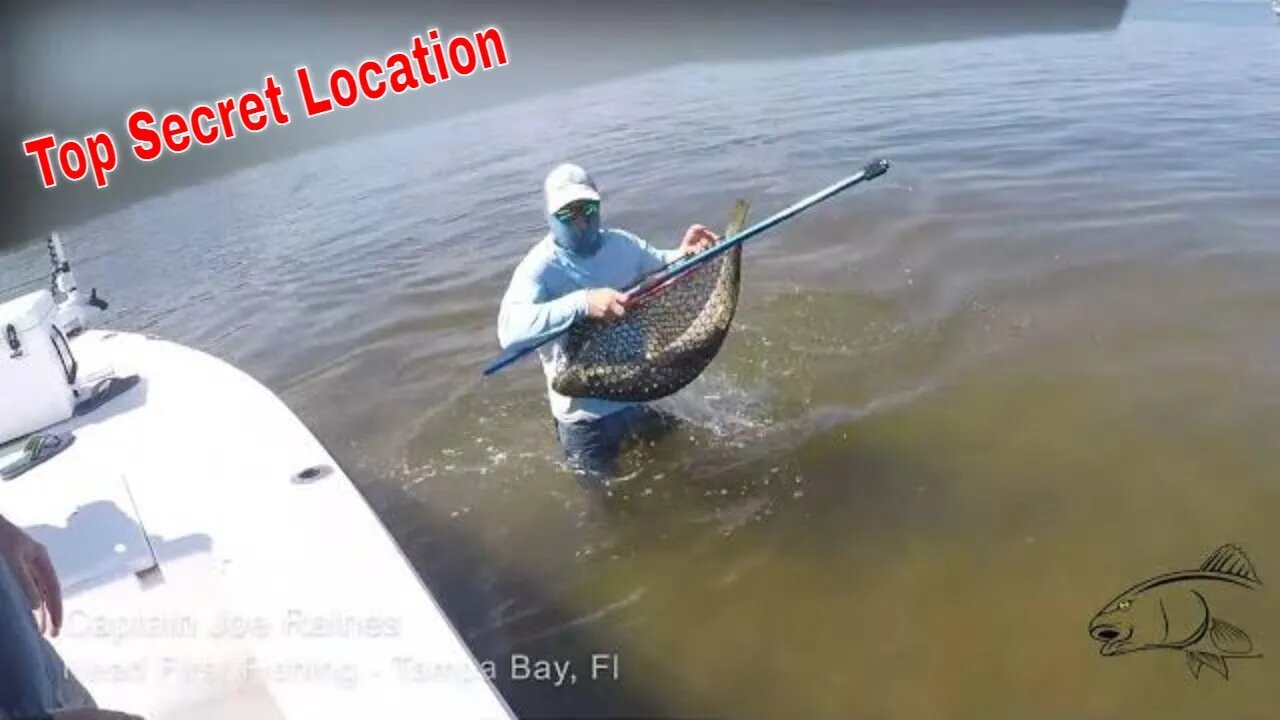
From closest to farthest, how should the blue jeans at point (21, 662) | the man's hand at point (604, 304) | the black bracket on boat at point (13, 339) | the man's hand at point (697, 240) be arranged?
the blue jeans at point (21, 662), the man's hand at point (604, 304), the black bracket on boat at point (13, 339), the man's hand at point (697, 240)

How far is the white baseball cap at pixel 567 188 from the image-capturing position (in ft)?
13.6

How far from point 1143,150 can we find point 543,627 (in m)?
8.27

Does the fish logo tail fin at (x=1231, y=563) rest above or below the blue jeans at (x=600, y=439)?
below

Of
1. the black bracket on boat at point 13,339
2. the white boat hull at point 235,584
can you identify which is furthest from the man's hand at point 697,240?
the black bracket on boat at point 13,339

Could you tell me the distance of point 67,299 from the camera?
18.8ft

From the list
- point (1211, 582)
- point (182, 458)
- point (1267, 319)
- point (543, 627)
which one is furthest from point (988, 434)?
point (182, 458)

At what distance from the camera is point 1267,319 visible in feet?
17.7

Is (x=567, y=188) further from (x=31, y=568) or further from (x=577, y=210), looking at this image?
(x=31, y=568)

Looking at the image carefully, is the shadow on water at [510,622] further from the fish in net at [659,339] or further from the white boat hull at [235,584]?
the fish in net at [659,339]

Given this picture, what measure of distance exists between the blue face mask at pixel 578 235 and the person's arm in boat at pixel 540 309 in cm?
23

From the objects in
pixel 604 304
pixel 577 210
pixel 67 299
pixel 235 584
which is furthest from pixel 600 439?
pixel 67 299

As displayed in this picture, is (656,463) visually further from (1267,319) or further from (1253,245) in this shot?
(1253,245)

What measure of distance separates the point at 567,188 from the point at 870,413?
7.14ft

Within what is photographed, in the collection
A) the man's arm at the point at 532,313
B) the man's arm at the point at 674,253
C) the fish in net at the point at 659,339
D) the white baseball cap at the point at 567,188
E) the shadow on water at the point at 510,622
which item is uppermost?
the white baseball cap at the point at 567,188
